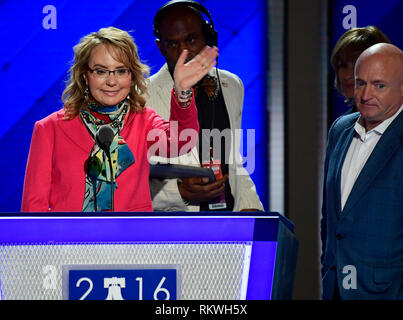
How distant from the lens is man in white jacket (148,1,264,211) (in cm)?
316

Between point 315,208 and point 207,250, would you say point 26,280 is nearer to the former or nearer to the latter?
point 207,250

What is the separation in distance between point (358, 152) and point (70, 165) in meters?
1.14

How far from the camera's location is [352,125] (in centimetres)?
239

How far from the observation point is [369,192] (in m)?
2.17

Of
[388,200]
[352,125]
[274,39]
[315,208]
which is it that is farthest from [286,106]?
[388,200]

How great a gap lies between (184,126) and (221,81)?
1.07m

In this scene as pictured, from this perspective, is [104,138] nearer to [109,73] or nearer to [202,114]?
[109,73]

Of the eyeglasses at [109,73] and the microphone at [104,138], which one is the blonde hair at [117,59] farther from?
the microphone at [104,138]

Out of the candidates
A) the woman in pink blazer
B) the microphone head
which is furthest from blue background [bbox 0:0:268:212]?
the microphone head

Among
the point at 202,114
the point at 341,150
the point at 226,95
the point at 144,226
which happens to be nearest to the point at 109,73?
the point at 202,114

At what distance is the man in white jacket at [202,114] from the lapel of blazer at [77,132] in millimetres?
504

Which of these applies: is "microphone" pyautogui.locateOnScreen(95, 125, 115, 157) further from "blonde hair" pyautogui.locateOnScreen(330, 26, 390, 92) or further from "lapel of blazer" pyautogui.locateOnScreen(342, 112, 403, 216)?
"blonde hair" pyautogui.locateOnScreen(330, 26, 390, 92)

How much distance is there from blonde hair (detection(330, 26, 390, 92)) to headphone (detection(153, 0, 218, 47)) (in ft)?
2.24

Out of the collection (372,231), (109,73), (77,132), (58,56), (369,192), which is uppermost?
(58,56)
